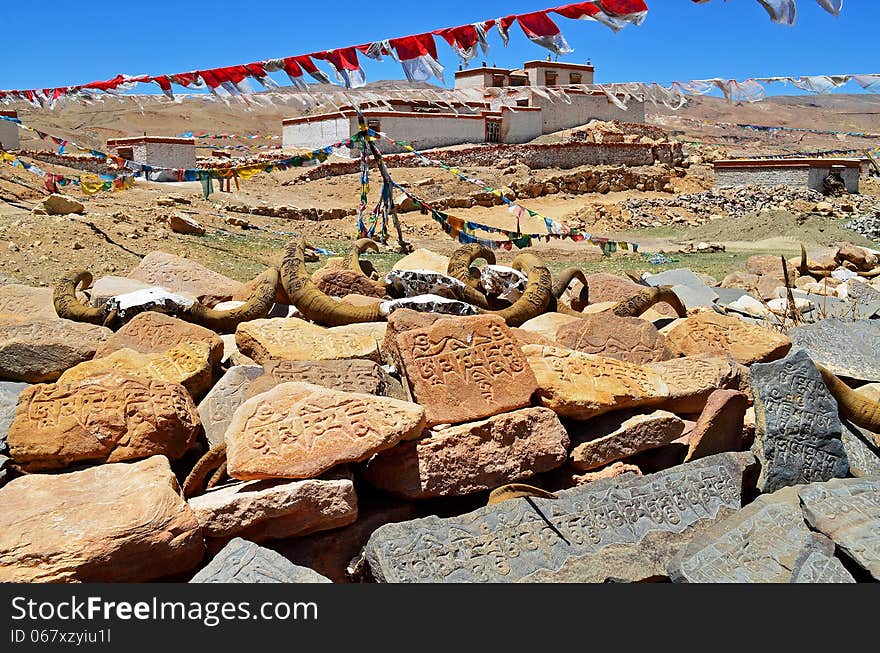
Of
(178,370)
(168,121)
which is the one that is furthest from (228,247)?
(168,121)

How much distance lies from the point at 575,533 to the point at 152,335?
2946 millimetres

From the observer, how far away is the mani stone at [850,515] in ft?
9.15

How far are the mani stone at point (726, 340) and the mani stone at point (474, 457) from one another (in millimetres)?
1575

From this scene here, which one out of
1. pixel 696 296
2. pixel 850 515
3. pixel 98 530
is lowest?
pixel 850 515

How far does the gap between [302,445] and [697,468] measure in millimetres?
1875

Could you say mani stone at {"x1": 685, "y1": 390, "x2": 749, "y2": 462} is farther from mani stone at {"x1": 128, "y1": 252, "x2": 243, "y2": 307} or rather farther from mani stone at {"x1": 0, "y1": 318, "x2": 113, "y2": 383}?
mani stone at {"x1": 128, "y1": 252, "x2": 243, "y2": 307}

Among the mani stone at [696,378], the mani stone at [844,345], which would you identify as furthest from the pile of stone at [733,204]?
the mani stone at [696,378]

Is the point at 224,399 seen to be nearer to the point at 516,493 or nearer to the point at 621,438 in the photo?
the point at 516,493

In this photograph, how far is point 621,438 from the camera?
3783mm

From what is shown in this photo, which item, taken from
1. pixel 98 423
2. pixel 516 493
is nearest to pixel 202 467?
pixel 98 423

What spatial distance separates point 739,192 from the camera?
78.9 ft

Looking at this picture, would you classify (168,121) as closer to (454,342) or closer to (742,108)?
Result: (454,342)

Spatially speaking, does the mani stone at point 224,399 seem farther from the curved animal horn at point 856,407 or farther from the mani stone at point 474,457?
the curved animal horn at point 856,407

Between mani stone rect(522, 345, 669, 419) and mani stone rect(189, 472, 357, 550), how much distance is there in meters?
1.18
